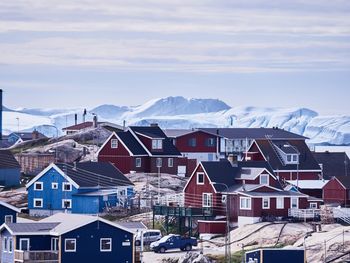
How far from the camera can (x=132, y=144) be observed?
85.4 meters

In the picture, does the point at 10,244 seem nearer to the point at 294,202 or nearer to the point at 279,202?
the point at 279,202

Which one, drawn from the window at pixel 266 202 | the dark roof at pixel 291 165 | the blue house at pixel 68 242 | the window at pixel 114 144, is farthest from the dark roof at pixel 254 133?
the blue house at pixel 68 242

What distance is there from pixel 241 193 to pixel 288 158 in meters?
17.1

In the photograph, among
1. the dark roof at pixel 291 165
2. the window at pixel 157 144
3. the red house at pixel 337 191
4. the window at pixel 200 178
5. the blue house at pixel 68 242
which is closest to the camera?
the blue house at pixel 68 242

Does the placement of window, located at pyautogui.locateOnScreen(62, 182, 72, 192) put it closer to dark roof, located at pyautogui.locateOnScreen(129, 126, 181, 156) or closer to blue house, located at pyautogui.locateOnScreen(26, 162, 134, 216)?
blue house, located at pyautogui.locateOnScreen(26, 162, 134, 216)

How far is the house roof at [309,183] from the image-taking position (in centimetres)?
7935

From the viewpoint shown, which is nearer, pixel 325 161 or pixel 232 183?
pixel 232 183

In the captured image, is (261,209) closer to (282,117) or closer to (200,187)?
(200,187)

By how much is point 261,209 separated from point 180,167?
70.6 feet

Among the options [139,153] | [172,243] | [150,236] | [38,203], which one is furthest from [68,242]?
[139,153]

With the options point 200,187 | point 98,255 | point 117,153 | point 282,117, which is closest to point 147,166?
point 117,153

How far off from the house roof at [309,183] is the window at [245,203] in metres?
12.8

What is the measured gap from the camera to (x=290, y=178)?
82688mm

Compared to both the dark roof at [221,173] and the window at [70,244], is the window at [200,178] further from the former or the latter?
the window at [70,244]
